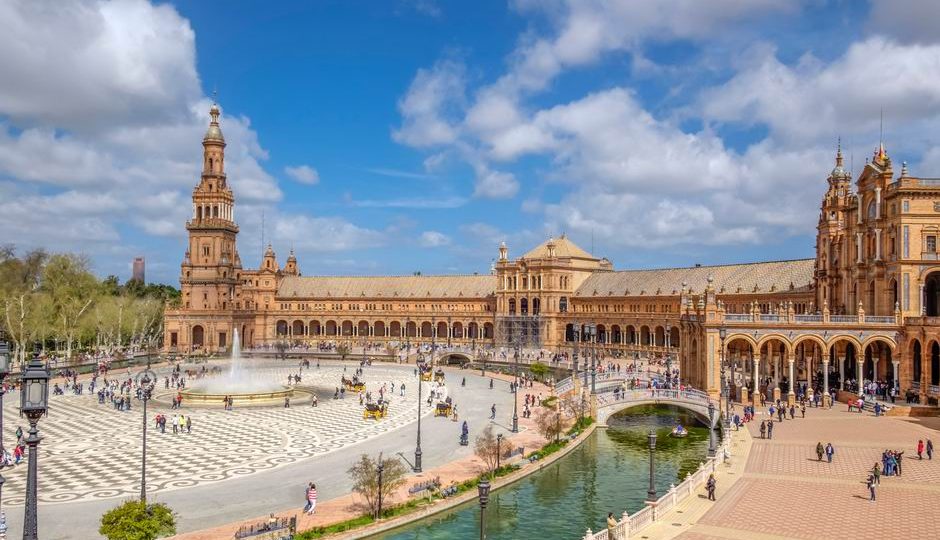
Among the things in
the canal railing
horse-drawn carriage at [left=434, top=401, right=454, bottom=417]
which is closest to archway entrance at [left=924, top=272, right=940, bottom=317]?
the canal railing

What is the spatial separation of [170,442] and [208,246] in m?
76.6

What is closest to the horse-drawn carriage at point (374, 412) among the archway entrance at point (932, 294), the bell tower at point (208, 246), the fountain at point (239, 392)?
the fountain at point (239, 392)

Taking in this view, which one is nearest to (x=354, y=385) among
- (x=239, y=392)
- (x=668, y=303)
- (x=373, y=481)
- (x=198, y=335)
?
(x=239, y=392)

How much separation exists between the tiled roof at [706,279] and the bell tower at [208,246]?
54.6 m

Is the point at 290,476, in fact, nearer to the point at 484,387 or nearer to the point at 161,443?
the point at 161,443

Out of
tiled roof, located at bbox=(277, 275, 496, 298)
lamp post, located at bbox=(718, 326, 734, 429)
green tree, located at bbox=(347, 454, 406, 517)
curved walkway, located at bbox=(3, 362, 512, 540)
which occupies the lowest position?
curved walkway, located at bbox=(3, 362, 512, 540)

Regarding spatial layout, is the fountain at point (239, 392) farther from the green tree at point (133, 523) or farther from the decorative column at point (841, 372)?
the decorative column at point (841, 372)

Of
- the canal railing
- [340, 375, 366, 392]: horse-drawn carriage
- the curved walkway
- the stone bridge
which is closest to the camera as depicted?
the canal railing

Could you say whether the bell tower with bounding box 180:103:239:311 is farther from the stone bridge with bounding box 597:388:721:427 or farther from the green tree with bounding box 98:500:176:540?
the green tree with bounding box 98:500:176:540

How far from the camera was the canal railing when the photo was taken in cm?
2457

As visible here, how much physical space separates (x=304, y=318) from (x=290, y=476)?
96.5m

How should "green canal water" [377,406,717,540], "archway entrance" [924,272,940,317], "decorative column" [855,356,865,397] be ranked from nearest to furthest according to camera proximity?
"green canal water" [377,406,717,540], "decorative column" [855,356,865,397], "archway entrance" [924,272,940,317]

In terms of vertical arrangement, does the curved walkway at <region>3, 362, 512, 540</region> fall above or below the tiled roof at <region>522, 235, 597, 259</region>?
below

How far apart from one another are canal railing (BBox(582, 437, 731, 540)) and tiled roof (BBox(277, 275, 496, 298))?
91804mm
